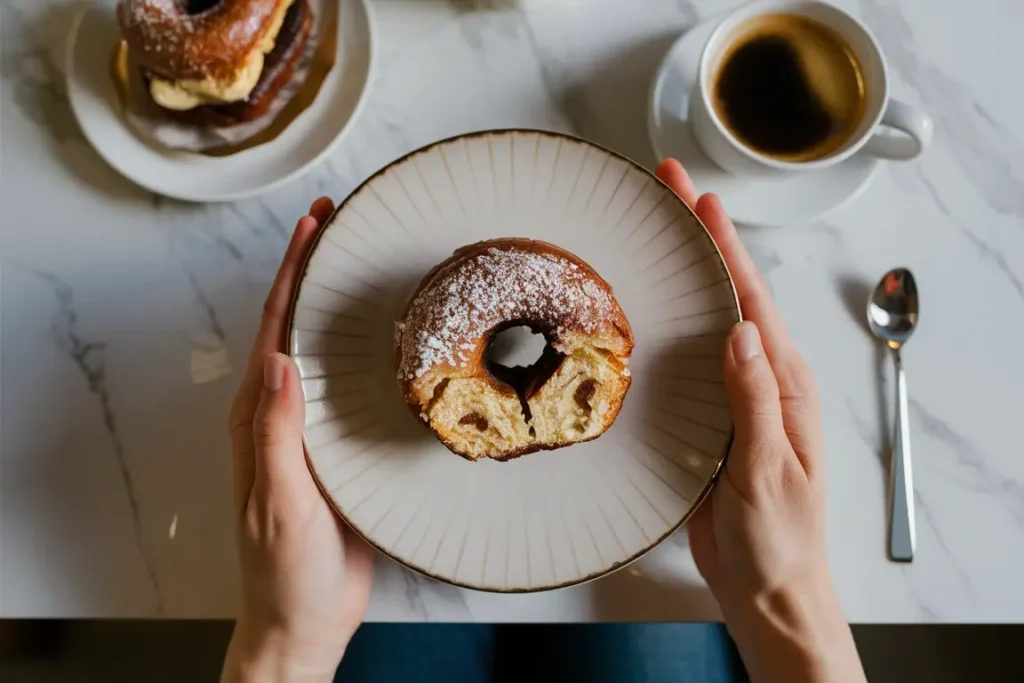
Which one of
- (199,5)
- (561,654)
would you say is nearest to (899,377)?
(561,654)

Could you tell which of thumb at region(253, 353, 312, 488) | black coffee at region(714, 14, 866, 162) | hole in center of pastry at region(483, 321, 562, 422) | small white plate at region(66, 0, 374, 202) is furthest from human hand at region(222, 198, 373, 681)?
black coffee at region(714, 14, 866, 162)

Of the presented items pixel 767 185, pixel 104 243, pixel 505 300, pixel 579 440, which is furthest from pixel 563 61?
pixel 104 243

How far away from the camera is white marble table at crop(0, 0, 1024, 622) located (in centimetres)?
107

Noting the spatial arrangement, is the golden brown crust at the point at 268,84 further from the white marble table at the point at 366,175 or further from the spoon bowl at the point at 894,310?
the spoon bowl at the point at 894,310

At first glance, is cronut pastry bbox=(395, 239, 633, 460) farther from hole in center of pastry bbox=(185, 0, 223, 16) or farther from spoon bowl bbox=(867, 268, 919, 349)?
hole in center of pastry bbox=(185, 0, 223, 16)

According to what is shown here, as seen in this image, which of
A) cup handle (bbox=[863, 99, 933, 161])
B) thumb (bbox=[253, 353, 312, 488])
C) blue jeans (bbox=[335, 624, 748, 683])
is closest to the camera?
thumb (bbox=[253, 353, 312, 488])

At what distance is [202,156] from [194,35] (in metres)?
0.16

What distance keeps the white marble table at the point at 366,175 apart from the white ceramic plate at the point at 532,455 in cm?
16

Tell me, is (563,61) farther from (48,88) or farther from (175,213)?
(48,88)

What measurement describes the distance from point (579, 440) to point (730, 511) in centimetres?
23

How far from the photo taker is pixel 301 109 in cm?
108

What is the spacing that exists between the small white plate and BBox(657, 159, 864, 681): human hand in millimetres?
453

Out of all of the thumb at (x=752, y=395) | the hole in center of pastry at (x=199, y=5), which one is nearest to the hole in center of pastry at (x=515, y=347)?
the thumb at (x=752, y=395)

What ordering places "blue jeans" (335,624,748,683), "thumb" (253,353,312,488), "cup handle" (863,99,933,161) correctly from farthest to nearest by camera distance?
"blue jeans" (335,624,748,683) → "cup handle" (863,99,933,161) → "thumb" (253,353,312,488)
